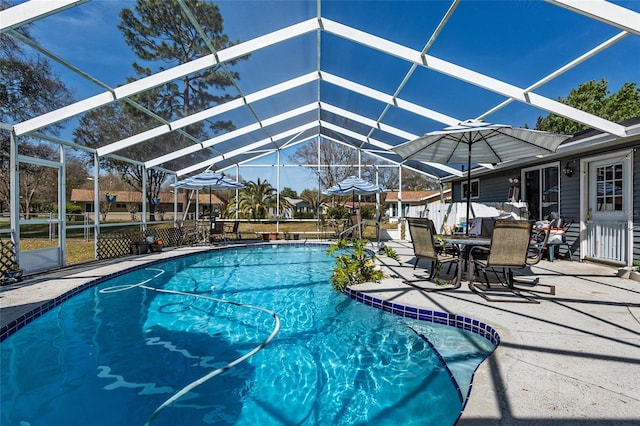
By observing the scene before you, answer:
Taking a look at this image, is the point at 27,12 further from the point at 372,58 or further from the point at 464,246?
the point at 464,246

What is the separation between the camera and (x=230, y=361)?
131 inches

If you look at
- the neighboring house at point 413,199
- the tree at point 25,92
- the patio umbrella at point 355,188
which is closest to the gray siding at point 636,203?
the patio umbrella at point 355,188

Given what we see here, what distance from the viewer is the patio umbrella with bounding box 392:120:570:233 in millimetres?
4996

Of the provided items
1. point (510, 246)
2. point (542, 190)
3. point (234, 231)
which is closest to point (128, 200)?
point (234, 231)

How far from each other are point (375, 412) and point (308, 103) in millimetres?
9515

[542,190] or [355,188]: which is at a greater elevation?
[355,188]

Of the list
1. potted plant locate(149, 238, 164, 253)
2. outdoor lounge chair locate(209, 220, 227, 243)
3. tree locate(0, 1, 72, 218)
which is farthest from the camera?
outdoor lounge chair locate(209, 220, 227, 243)

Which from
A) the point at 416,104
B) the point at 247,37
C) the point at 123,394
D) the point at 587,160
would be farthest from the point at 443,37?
the point at 123,394

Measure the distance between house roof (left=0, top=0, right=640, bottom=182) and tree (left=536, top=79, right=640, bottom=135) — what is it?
19687mm

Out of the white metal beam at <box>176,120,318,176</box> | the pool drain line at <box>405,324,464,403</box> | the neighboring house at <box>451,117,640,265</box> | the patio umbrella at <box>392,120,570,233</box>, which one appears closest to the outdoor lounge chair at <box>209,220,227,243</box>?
the white metal beam at <box>176,120,318,176</box>

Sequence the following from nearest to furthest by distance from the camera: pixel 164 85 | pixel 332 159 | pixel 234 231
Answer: pixel 164 85 → pixel 234 231 → pixel 332 159

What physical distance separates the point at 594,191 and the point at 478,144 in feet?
10.3

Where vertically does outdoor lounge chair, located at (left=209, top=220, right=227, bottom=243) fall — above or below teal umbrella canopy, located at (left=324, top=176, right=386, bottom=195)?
below

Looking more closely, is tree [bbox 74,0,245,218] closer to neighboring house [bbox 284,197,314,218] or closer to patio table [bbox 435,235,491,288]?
patio table [bbox 435,235,491,288]
